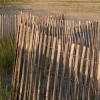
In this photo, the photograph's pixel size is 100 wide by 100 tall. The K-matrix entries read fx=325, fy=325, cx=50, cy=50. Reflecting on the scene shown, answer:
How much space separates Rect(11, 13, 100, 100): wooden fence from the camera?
11.2 feet

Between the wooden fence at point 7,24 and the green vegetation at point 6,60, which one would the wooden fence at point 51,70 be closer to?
the green vegetation at point 6,60

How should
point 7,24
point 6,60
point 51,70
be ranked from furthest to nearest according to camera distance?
point 7,24 < point 6,60 < point 51,70

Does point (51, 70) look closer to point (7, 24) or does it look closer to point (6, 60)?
point (6, 60)

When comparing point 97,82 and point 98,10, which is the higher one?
point 98,10

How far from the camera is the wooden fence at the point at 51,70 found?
3420 mm

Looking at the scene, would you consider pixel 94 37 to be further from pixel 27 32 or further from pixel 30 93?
pixel 30 93

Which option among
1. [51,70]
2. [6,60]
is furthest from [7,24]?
[51,70]

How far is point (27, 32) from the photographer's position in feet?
14.0

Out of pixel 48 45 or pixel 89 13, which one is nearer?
pixel 48 45

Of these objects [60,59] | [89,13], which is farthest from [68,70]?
[89,13]

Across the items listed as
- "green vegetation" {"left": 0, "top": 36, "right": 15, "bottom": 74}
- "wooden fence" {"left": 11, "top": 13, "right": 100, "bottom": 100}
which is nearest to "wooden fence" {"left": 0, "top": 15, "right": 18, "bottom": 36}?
"green vegetation" {"left": 0, "top": 36, "right": 15, "bottom": 74}

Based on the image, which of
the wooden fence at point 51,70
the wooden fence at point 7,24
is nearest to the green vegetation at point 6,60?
the wooden fence at point 51,70

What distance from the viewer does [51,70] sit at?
3676 mm

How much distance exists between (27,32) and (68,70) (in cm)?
99
